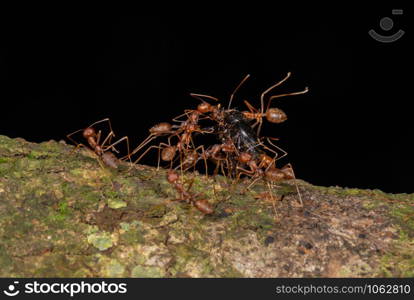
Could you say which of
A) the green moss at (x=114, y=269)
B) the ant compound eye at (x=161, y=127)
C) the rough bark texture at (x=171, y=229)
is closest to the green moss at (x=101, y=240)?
the rough bark texture at (x=171, y=229)

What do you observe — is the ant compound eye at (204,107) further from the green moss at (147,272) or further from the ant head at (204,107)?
the green moss at (147,272)

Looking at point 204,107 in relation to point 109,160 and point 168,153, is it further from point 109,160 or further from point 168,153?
point 109,160

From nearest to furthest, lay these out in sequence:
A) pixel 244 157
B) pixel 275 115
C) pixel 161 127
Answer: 1. pixel 244 157
2. pixel 275 115
3. pixel 161 127

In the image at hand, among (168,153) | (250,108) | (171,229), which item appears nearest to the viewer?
(171,229)

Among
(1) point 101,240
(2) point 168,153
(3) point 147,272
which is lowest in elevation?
(3) point 147,272

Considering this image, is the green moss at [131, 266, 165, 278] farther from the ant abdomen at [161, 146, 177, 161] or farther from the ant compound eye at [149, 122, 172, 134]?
the ant compound eye at [149, 122, 172, 134]

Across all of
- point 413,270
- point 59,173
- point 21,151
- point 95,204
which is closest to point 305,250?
point 413,270

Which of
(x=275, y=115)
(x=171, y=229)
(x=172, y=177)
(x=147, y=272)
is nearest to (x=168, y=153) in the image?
(x=172, y=177)

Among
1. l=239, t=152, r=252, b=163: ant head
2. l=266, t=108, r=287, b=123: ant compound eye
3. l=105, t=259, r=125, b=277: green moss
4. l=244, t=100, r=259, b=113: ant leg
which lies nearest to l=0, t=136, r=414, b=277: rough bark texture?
l=105, t=259, r=125, b=277: green moss

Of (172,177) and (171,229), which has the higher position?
(172,177)
